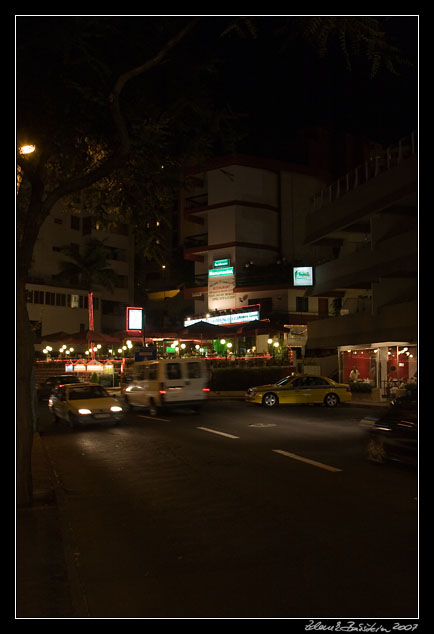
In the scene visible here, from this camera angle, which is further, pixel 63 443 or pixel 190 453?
pixel 63 443

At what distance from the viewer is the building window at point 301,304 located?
152 ft

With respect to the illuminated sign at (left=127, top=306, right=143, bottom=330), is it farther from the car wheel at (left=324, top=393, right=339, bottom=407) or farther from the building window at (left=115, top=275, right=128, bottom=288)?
the building window at (left=115, top=275, right=128, bottom=288)

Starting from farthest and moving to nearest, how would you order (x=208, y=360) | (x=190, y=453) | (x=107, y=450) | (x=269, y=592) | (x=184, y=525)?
(x=208, y=360) → (x=107, y=450) → (x=190, y=453) → (x=184, y=525) → (x=269, y=592)

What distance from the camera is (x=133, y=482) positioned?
10.9 metres

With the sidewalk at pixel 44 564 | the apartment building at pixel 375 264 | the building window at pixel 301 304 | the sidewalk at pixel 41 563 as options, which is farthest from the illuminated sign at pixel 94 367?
the sidewalk at pixel 41 563

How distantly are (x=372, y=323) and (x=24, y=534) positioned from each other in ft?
84.0

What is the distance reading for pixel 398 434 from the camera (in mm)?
11125

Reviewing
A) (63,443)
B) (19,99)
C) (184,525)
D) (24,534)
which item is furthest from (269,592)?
(63,443)

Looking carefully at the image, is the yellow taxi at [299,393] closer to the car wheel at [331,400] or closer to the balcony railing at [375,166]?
the car wheel at [331,400]

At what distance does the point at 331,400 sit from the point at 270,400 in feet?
9.40

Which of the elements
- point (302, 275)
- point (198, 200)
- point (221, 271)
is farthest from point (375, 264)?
point (198, 200)

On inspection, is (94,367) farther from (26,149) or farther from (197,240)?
(26,149)

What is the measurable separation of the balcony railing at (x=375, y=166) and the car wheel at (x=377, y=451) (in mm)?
19071

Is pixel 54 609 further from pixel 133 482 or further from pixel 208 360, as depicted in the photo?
pixel 208 360
